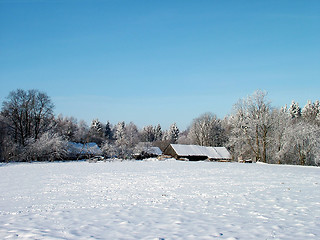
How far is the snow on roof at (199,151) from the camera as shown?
5219 centimetres

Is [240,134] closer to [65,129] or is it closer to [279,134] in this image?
[279,134]

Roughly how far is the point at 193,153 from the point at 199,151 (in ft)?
5.14

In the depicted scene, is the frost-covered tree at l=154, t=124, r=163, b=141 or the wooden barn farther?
the frost-covered tree at l=154, t=124, r=163, b=141

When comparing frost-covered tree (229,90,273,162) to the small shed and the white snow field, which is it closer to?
the small shed

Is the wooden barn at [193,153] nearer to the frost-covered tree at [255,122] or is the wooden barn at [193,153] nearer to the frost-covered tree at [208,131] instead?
the frost-covered tree at [255,122]

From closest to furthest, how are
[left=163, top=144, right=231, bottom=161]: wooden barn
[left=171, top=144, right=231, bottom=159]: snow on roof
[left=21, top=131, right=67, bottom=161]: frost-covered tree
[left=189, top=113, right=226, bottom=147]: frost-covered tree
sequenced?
[left=21, top=131, right=67, bottom=161]: frost-covered tree → [left=163, top=144, right=231, bottom=161]: wooden barn → [left=171, top=144, right=231, bottom=159]: snow on roof → [left=189, top=113, right=226, bottom=147]: frost-covered tree

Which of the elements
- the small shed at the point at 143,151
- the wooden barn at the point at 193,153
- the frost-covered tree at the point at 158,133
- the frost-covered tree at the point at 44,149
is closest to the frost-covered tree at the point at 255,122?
the wooden barn at the point at 193,153

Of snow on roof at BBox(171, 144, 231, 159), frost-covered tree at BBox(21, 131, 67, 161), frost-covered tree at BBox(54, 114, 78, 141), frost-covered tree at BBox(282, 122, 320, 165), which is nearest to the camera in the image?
frost-covered tree at BBox(282, 122, 320, 165)

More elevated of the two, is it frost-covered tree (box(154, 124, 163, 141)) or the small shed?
frost-covered tree (box(154, 124, 163, 141))

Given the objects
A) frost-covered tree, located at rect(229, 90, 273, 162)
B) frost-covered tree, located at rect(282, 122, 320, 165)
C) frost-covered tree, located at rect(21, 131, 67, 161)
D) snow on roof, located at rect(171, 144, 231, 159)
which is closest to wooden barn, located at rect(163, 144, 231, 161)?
snow on roof, located at rect(171, 144, 231, 159)

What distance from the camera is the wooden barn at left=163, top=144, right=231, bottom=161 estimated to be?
170 feet

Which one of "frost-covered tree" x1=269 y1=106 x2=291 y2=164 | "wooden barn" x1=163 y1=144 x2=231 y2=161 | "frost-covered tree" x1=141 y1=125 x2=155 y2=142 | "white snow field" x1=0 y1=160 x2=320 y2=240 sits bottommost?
"white snow field" x1=0 y1=160 x2=320 y2=240

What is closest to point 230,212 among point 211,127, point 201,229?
point 201,229

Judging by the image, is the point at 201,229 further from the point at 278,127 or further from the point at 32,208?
the point at 278,127
